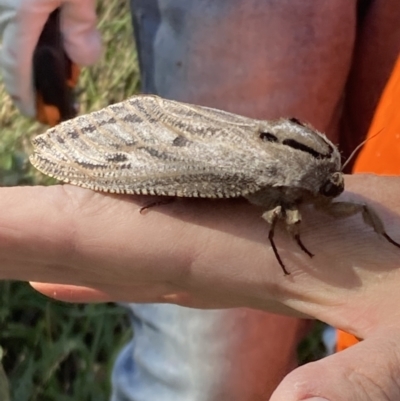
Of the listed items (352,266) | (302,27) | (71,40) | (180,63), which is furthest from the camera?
(71,40)

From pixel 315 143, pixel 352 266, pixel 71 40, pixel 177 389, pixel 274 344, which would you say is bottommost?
pixel 177 389

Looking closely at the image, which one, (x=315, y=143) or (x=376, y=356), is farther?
(x=315, y=143)

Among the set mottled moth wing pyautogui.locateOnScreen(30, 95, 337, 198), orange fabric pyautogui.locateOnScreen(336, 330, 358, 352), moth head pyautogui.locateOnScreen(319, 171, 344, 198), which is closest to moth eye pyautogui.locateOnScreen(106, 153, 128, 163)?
mottled moth wing pyautogui.locateOnScreen(30, 95, 337, 198)

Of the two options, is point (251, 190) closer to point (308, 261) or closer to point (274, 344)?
point (308, 261)

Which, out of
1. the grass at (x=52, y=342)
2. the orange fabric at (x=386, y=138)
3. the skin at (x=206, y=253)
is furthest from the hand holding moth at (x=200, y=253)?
the grass at (x=52, y=342)

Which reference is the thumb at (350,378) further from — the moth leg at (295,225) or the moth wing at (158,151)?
the moth wing at (158,151)

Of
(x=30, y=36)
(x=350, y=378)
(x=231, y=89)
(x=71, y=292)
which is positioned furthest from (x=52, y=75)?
(x=350, y=378)

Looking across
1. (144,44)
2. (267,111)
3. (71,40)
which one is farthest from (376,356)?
(71,40)

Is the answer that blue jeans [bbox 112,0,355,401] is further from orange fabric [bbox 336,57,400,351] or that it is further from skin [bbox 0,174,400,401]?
skin [bbox 0,174,400,401]
